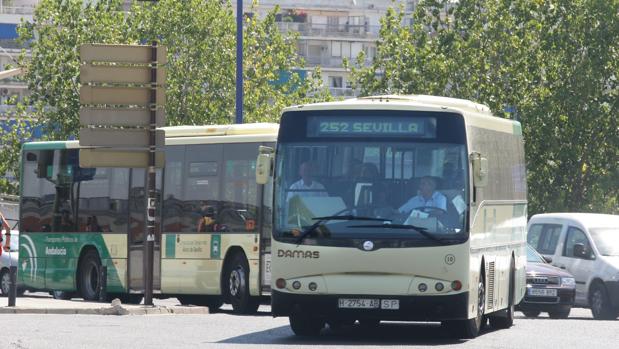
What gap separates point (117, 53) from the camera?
26.8 m

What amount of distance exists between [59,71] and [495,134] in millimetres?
41597

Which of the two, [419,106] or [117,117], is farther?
[117,117]

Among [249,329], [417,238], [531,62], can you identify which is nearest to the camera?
[417,238]

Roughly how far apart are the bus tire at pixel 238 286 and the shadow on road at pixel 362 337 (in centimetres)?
599

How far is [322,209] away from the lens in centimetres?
1959

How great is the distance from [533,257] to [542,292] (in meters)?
1.40

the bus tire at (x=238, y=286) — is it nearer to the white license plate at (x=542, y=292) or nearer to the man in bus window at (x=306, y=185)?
the white license plate at (x=542, y=292)

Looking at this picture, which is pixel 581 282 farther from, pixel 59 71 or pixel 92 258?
pixel 59 71

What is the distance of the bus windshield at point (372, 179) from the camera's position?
19.5 metres

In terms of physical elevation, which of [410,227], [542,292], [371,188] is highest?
[371,188]

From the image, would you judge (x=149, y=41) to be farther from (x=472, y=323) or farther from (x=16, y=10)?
(x=16, y=10)

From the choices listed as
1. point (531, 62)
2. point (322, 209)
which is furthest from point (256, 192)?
point (531, 62)

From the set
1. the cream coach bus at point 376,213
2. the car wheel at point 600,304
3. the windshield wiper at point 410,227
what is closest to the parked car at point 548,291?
the car wheel at point 600,304

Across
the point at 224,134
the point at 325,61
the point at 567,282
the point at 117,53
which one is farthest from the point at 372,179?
the point at 325,61
